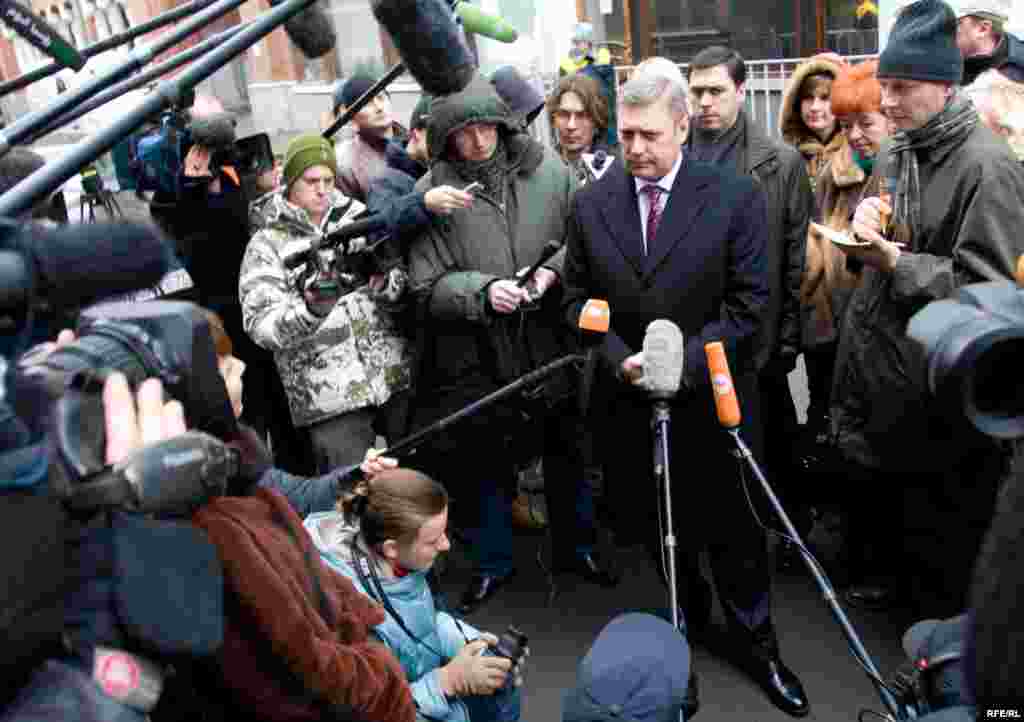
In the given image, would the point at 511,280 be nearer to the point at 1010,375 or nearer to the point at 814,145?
the point at 814,145

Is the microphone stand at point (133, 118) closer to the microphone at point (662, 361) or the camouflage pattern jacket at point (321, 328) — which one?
the microphone at point (662, 361)

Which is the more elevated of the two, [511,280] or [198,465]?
[198,465]

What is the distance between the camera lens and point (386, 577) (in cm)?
264

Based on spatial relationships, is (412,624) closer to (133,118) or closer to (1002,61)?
(133,118)

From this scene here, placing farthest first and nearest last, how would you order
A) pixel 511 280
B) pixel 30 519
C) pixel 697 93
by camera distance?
pixel 697 93 < pixel 511 280 < pixel 30 519

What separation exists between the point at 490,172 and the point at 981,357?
2666 mm

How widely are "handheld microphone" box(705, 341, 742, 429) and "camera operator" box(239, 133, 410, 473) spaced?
1.38 m

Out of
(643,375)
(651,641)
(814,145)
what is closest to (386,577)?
(651,641)

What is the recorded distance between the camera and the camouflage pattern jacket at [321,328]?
3617 mm

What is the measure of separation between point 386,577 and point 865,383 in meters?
1.67

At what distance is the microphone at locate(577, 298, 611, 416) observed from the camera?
3078 millimetres

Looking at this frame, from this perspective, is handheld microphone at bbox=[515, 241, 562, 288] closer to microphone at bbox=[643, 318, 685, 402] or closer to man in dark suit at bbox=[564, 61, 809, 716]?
man in dark suit at bbox=[564, 61, 809, 716]

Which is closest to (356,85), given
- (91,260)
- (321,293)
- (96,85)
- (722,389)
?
(321,293)

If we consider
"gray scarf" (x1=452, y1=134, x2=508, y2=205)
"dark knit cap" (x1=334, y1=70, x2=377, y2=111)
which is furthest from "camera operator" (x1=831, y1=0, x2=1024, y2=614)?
"dark knit cap" (x1=334, y1=70, x2=377, y2=111)
